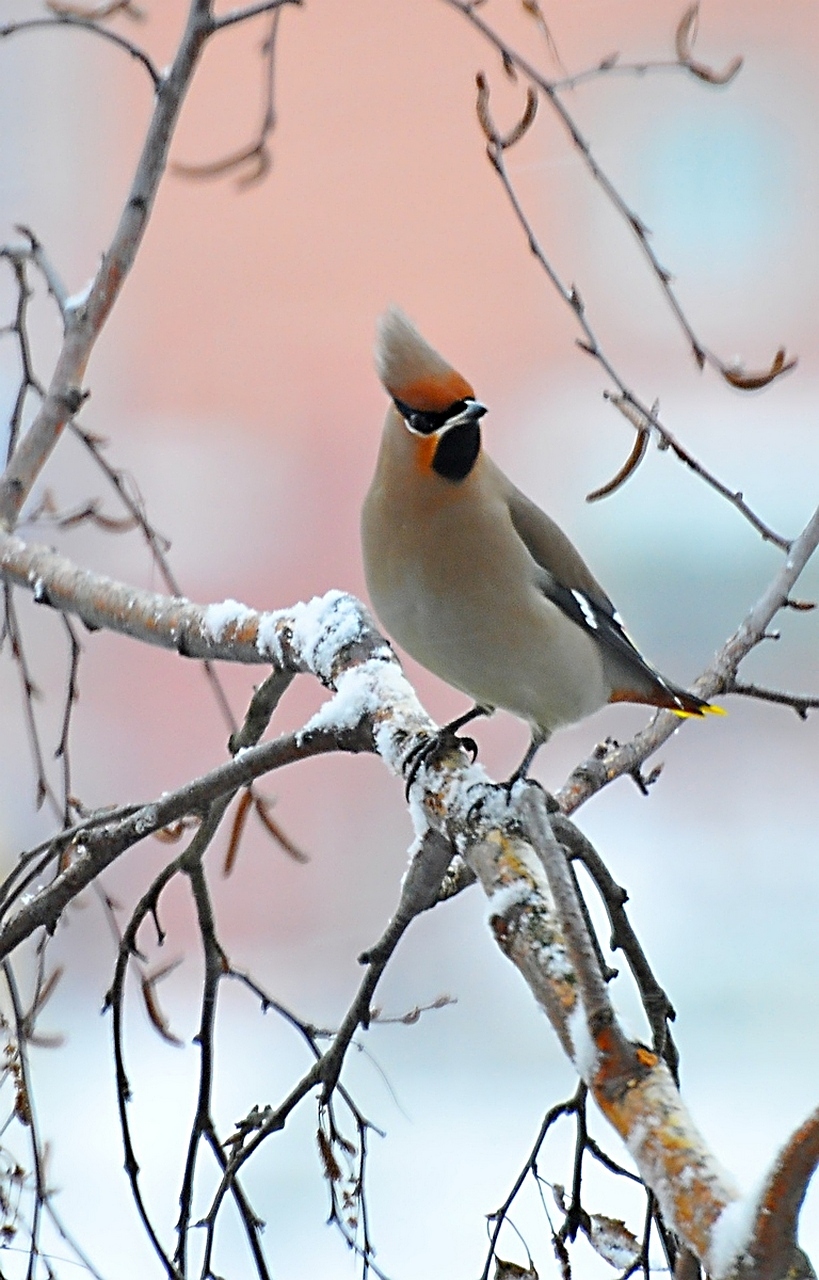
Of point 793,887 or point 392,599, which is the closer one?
point 392,599

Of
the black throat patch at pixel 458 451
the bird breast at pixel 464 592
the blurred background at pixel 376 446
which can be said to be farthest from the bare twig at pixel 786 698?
the blurred background at pixel 376 446

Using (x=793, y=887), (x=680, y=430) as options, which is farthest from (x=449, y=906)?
(x=680, y=430)

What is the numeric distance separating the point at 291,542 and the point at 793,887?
3.09ft

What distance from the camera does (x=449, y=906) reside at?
2.29m

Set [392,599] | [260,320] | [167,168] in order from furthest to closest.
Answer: [260,320], [167,168], [392,599]

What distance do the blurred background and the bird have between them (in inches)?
31.1

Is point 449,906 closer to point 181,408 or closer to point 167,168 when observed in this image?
point 181,408

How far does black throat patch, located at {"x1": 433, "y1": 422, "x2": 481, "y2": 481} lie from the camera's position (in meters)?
1.08

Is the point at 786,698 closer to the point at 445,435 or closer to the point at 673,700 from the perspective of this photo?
the point at 673,700

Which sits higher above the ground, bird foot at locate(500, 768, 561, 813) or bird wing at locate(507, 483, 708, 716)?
bird wing at locate(507, 483, 708, 716)

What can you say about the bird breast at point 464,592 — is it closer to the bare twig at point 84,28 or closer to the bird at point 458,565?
the bird at point 458,565

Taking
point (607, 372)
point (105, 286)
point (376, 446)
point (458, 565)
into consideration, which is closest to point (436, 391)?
point (458, 565)

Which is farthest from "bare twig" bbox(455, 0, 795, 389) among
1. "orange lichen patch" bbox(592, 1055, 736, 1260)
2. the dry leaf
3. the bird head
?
"orange lichen patch" bbox(592, 1055, 736, 1260)

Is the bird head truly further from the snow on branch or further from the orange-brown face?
the snow on branch
